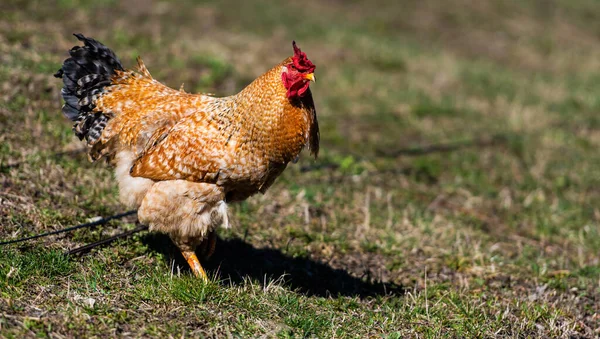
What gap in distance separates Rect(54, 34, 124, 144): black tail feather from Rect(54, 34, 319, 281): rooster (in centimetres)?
1

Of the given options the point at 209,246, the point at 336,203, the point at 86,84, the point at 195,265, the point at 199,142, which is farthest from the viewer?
the point at 336,203

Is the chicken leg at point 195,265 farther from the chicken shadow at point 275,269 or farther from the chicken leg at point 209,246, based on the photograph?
the chicken leg at point 209,246

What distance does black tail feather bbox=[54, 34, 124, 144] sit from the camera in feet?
17.0

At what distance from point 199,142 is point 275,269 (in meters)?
1.63

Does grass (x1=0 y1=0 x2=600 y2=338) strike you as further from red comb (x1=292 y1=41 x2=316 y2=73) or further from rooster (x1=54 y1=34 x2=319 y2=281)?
red comb (x1=292 y1=41 x2=316 y2=73)

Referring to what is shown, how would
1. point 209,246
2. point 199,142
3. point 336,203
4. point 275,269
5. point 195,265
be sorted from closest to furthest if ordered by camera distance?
point 199,142 < point 195,265 < point 209,246 < point 275,269 < point 336,203

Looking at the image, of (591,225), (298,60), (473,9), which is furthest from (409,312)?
(473,9)

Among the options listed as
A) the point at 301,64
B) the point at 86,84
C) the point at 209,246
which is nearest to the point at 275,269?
the point at 209,246

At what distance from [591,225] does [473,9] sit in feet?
38.7

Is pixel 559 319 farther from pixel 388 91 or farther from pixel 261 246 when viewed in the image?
pixel 388 91

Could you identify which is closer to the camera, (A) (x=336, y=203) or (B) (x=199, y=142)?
(B) (x=199, y=142)

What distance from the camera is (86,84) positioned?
17.2ft

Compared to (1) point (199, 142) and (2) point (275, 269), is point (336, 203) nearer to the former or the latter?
(2) point (275, 269)

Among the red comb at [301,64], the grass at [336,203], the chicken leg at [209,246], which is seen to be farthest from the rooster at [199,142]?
the grass at [336,203]
